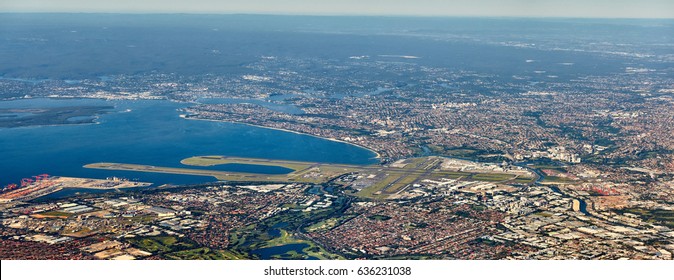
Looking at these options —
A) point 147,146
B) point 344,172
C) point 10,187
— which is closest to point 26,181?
point 10,187

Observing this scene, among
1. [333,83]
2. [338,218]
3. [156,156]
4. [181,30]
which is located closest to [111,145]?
[156,156]

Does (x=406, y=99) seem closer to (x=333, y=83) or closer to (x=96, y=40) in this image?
(x=333, y=83)

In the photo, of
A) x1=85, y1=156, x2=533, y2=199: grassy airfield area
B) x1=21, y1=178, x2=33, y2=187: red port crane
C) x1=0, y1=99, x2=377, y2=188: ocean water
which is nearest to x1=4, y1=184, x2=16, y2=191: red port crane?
x1=21, y1=178, x2=33, y2=187: red port crane

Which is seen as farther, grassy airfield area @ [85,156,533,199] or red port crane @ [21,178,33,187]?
grassy airfield area @ [85,156,533,199]

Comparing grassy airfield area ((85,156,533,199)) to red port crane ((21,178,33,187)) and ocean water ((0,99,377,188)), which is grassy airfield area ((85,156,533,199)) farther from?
red port crane ((21,178,33,187))

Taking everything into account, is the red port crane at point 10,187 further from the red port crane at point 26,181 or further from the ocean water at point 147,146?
the ocean water at point 147,146

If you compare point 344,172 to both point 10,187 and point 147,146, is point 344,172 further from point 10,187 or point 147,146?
point 10,187

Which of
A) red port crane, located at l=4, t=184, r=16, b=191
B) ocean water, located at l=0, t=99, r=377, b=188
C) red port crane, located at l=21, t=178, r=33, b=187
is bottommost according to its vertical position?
ocean water, located at l=0, t=99, r=377, b=188

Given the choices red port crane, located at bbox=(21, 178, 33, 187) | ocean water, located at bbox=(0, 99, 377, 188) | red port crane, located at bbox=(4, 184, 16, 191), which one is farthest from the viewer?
ocean water, located at bbox=(0, 99, 377, 188)
